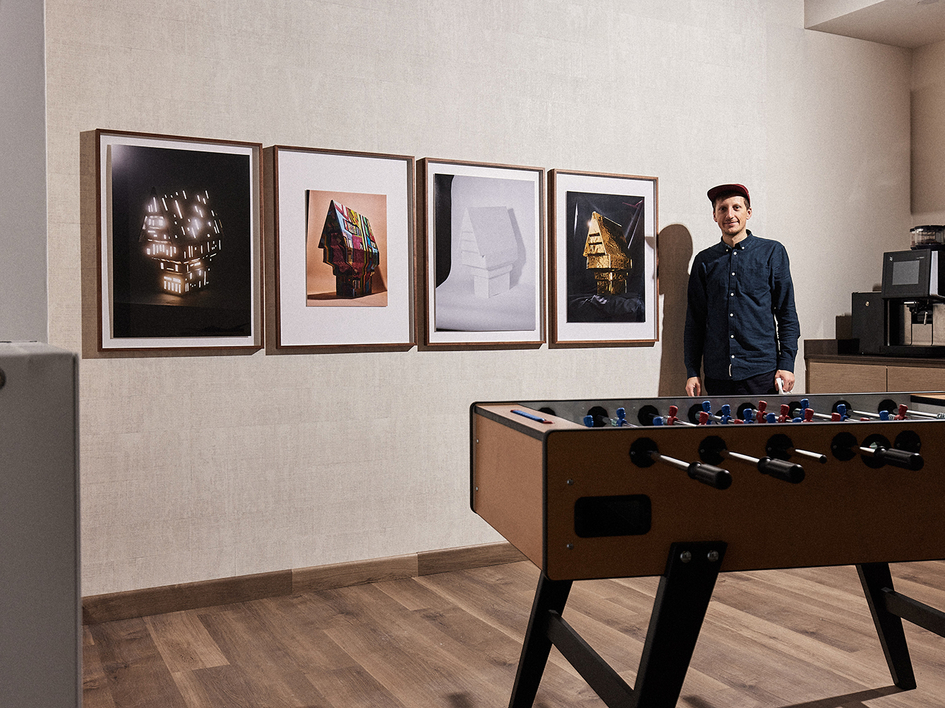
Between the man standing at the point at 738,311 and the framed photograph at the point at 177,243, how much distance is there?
6.97 ft

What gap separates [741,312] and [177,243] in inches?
99.9

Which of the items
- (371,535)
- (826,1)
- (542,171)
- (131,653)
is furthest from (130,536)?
(826,1)

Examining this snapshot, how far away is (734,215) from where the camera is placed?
3.83 metres

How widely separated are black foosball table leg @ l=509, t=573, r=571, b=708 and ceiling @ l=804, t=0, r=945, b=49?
3751mm

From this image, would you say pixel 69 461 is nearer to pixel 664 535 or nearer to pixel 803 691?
pixel 664 535

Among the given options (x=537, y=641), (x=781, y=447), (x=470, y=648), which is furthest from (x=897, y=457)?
(x=470, y=648)

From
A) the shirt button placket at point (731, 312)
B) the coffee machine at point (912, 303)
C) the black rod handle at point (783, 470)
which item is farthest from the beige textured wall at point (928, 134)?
the black rod handle at point (783, 470)

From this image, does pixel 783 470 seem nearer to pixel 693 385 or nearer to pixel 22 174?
pixel 22 174

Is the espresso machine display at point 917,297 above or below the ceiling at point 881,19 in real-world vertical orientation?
below

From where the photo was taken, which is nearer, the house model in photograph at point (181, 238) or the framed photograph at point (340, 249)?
the house model in photograph at point (181, 238)

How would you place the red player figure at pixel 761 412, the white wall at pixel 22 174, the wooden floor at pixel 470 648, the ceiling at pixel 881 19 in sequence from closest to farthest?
the white wall at pixel 22 174 < the red player figure at pixel 761 412 < the wooden floor at pixel 470 648 < the ceiling at pixel 881 19

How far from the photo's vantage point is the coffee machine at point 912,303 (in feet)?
12.9

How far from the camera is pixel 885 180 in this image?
4.74 m

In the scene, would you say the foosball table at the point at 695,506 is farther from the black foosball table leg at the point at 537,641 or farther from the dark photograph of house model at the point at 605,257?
the dark photograph of house model at the point at 605,257
